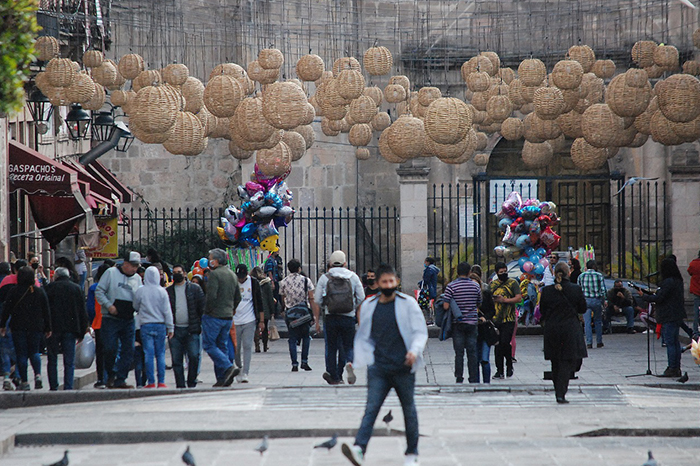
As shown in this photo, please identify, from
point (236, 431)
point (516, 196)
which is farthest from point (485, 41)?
point (236, 431)

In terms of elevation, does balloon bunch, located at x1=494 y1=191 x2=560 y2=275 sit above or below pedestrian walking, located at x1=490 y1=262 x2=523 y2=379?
above

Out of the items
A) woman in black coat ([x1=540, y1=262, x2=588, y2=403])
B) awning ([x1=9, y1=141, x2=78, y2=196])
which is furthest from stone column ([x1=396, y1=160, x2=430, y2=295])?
woman in black coat ([x1=540, y1=262, x2=588, y2=403])

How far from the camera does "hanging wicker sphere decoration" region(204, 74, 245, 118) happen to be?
50.9 ft

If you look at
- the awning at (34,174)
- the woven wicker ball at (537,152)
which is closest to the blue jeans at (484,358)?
the awning at (34,174)

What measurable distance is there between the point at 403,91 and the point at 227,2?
8.90 meters

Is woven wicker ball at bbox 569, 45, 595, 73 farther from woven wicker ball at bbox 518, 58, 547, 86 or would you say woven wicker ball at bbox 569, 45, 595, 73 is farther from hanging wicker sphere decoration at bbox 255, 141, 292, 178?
hanging wicker sphere decoration at bbox 255, 141, 292, 178

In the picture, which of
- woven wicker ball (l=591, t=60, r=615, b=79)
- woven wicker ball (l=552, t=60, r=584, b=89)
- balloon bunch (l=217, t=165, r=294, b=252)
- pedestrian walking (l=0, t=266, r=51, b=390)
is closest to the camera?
pedestrian walking (l=0, t=266, r=51, b=390)

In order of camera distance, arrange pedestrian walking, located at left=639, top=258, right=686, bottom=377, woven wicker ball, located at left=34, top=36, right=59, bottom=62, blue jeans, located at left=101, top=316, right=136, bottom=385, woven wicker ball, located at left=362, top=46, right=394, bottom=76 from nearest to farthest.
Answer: blue jeans, located at left=101, top=316, right=136, bottom=385, pedestrian walking, located at left=639, top=258, right=686, bottom=377, woven wicker ball, located at left=34, top=36, right=59, bottom=62, woven wicker ball, located at left=362, top=46, right=394, bottom=76

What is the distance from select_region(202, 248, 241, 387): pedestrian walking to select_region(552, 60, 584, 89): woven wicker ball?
242 inches

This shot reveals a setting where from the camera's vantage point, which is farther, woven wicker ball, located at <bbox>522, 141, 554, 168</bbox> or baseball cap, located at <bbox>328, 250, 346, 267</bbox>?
woven wicker ball, located at <bbox>522, 141, 554, 168</bbox>

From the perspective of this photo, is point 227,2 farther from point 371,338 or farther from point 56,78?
point 371,338

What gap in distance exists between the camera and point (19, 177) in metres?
17.4

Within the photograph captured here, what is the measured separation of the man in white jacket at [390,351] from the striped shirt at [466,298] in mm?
4610

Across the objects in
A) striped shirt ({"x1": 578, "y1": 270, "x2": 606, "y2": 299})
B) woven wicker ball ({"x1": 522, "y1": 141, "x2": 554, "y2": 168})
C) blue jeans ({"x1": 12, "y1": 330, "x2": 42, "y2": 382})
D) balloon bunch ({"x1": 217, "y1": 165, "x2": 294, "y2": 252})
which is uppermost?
woven wicker ball ({"x1": 522, "y1": 141, "x2": 554, "y2": 168})
